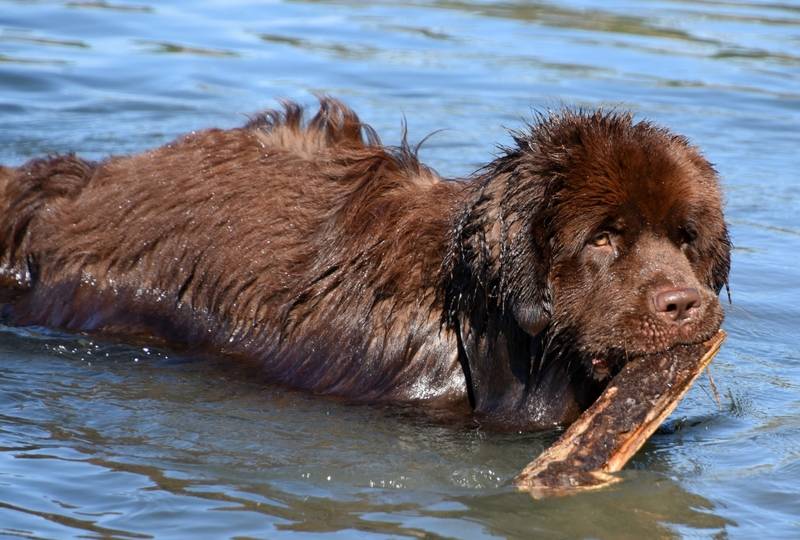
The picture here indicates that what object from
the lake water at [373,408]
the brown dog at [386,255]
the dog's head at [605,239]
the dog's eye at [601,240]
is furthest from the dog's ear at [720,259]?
the lake water at [373,408]

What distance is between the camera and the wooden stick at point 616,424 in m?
6.37

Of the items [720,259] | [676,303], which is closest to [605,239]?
[676,303]

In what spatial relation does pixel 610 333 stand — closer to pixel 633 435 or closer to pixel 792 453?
pixel 633 435

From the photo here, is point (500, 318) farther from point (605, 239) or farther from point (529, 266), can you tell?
point (605, 239)

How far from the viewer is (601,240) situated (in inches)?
270

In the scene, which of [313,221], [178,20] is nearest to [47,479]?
[313,221]

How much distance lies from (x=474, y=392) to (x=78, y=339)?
95.9 inches

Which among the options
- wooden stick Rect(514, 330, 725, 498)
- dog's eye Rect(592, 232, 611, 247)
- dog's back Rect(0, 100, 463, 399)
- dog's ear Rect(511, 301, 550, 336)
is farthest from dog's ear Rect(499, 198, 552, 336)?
dog's back Rect(0, 100, 463, 399)

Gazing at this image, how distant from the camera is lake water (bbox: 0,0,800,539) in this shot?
6.32 metres

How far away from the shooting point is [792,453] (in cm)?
718

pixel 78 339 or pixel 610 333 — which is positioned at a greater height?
pixel 610 333

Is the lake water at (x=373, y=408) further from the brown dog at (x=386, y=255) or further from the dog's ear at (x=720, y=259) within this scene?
the dog's ear at (x=720, y=259)

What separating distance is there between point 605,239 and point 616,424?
0.92 metres

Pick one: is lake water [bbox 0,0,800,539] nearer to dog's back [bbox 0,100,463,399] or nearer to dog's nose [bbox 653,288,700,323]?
dog's back [bbox 0,100,463,399]
